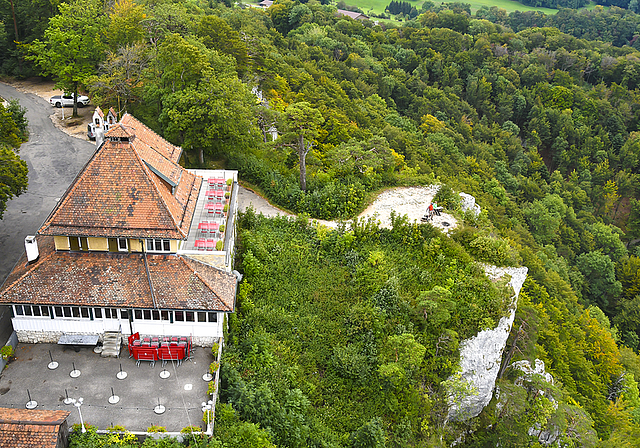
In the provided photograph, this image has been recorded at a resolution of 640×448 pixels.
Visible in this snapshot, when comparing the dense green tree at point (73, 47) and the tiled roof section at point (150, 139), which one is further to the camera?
the dense green tree at point (73, 47)

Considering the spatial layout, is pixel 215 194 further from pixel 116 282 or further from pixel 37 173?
pixel 37 173

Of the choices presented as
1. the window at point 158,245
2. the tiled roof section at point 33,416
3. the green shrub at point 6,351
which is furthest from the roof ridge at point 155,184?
the tiled roof section at point 33,416

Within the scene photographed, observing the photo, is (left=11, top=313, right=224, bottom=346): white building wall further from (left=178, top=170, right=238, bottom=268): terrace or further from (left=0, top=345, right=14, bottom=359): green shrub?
(left=178, top=170, right=238, bottom=268): terrace

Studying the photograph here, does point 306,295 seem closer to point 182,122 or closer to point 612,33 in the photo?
point 182,122

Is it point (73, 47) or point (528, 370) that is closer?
point (528, 370)

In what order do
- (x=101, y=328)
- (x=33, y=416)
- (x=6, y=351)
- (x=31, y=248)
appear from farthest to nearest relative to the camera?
(x=31, y=248) → (x=101, y=328) → (x=6, y=351) → (x=33, y=416)

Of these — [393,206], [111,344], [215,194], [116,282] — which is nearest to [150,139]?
[215,194]

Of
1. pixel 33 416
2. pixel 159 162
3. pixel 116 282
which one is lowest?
pixel 33 416

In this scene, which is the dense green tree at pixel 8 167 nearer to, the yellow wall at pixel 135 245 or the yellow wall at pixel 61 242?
the yellow wall at pixel 61 242
